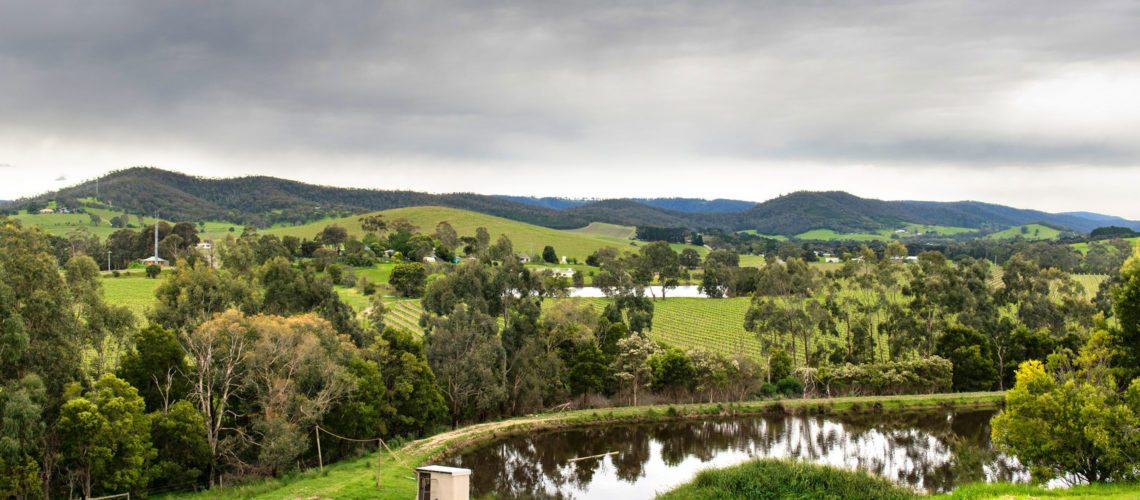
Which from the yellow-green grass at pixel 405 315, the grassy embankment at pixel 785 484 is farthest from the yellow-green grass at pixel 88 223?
the grassy embankment at pixel 785 484

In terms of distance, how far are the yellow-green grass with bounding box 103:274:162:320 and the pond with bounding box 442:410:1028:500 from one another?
33.4 meters

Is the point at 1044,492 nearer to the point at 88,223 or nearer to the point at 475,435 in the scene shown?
the point at 475,435

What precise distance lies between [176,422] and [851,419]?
39179mm

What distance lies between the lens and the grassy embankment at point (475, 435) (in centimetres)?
2905

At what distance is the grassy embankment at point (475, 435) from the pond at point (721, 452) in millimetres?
1052

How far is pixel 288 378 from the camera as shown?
33938mm

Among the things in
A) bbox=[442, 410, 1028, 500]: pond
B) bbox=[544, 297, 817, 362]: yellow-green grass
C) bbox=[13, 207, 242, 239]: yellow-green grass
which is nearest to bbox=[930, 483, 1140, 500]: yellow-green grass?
bbox=[442, 410, 1028, 500]: pond

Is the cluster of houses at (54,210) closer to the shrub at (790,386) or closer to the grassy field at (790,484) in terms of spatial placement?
the shrub at (790,386)

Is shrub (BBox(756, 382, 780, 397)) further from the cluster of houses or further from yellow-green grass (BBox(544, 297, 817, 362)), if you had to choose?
the cluster of houses

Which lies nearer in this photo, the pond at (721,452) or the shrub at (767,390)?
the pond at (721,452)

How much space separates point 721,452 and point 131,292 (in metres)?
56.7

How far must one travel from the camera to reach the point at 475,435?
4219cm

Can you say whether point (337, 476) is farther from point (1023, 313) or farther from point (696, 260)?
point (696, 260)

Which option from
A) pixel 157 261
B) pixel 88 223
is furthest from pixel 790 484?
pixel 88 223
